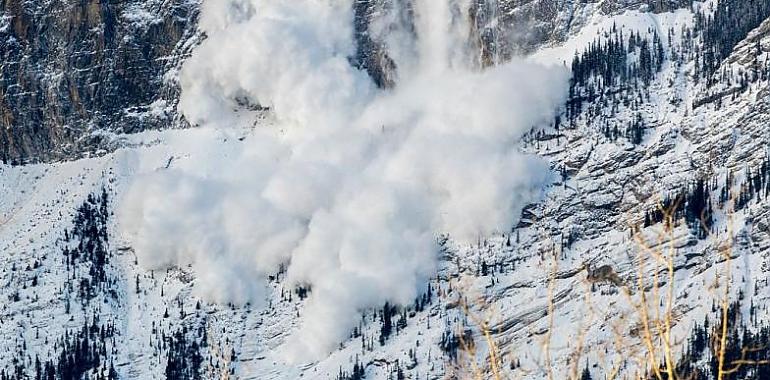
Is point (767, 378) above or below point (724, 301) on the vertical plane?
below

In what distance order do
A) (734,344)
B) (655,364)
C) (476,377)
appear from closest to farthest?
(655,364), (476,377), (734,344)

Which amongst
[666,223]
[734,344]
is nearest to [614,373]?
[666,223]

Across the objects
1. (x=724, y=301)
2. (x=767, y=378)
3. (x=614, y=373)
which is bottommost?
(x=767, y=378)

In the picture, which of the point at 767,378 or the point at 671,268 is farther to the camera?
the point at 767,378

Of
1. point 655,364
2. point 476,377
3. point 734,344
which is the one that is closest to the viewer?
point 655,364

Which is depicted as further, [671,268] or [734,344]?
[734,344]

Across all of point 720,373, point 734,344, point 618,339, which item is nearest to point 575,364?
point 618,339

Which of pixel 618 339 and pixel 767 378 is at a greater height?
pixel 618 339

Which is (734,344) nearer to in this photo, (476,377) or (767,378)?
(767,378)

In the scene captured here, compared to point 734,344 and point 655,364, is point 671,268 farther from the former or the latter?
point 734,344
